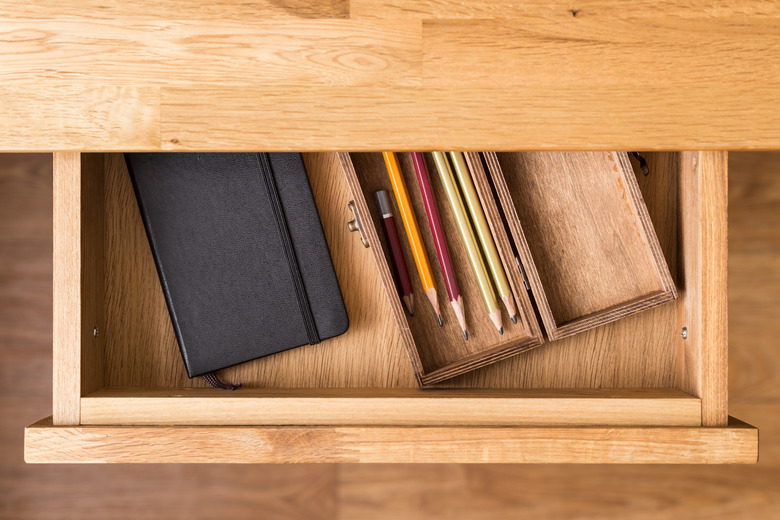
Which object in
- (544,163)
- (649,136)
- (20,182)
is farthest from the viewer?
(20,182)

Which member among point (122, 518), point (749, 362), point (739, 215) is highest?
point (739, 215)

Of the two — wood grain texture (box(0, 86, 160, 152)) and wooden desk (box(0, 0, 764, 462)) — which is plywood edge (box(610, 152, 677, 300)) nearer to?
wooden desk (box(0, 0, 764, 462))

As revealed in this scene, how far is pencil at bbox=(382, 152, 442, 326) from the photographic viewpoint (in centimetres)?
43

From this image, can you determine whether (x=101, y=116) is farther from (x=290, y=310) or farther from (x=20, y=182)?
(x=20, y=182)

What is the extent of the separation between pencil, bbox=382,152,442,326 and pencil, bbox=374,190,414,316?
11 millimetres

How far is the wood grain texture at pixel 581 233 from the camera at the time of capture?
0.43 metres

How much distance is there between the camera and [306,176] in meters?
0.43

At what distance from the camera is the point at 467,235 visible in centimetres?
42

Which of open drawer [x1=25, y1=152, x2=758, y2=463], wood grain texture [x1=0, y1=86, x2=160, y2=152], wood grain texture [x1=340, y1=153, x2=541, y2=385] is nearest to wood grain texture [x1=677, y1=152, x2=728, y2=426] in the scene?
open drawer [x1=25, y1=152, x2=758, y2=463]

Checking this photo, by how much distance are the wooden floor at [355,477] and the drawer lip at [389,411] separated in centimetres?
23

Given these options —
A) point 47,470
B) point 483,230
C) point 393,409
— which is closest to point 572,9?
point 483,230

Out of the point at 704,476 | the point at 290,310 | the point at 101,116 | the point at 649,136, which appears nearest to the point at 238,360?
the point at 290,310

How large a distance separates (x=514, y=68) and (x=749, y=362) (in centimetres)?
43

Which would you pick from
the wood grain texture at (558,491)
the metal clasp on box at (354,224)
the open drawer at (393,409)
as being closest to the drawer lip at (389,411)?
the open drawer at (393,409)
